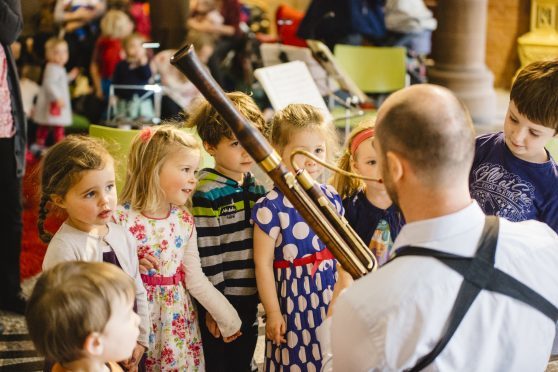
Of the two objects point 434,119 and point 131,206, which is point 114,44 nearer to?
point 131,206

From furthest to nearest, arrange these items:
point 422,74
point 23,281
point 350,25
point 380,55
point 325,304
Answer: point 422,74 < point 350,25 < point 380,55 < point 23,281 < point 325,304

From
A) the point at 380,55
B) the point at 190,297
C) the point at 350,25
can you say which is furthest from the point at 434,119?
the point at 350,25

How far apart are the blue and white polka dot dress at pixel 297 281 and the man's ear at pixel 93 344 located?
36.5 inches

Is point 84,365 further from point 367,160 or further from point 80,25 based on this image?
point 80,25

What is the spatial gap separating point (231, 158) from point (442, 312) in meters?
1.26

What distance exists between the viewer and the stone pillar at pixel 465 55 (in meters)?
8.28

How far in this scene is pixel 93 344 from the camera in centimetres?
184

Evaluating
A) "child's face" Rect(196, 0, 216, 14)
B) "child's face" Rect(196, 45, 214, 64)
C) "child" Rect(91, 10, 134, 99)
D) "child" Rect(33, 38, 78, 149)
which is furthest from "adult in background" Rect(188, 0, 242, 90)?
"child" Rect(33, 38, 78, 149)

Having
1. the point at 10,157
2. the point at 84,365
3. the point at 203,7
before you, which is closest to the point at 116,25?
the point at 203,7

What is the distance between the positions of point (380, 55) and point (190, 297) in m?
4.52

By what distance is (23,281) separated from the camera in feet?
14.9

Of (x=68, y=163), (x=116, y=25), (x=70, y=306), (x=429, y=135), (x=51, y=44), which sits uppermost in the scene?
(x=429, y=135)

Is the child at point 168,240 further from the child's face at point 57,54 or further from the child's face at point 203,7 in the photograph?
the child's face at point 203,7

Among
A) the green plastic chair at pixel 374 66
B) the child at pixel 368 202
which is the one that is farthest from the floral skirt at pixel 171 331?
the green plastic chair at pixel 374 66
